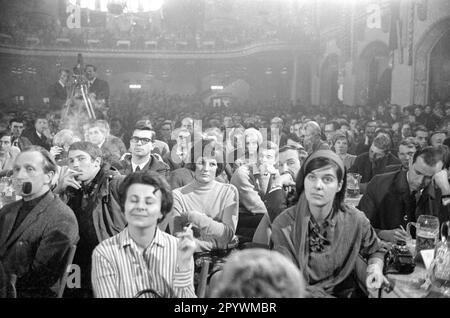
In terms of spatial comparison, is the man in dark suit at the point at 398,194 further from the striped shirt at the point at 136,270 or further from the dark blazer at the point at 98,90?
the dark blazer at the point at 98,90

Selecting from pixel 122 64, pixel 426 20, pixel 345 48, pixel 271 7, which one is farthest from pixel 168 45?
pixel 426 20

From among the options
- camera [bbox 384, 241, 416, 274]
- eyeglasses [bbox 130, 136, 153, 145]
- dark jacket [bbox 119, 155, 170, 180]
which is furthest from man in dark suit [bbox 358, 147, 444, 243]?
eyeglasses [bbox 130, 136, 153, 145]

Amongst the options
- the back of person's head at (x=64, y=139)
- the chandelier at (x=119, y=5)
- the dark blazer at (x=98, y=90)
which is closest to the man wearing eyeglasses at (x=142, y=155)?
the back of person's head at (x=64, y=139)

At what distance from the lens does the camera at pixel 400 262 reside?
2.10 metres

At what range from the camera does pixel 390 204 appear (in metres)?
3.00

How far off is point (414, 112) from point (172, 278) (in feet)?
22.5

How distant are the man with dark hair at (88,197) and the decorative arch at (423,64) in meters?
8.16

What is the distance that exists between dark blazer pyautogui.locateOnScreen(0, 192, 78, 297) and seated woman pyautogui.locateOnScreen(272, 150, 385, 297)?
1.13 m

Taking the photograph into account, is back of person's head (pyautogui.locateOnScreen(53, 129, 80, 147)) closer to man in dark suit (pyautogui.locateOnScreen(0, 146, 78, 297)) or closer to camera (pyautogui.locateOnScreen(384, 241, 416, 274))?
man in dark suit (pyautogui.locateOnScreen(0, 146, 78, 297))

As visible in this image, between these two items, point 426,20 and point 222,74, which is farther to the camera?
point 222,74

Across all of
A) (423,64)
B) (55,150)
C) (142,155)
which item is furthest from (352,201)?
(423,64)

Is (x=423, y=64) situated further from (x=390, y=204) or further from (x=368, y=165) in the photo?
(x=390, y=204)

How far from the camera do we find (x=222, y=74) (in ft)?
56.8

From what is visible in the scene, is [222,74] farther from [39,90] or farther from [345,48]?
[39,90]
